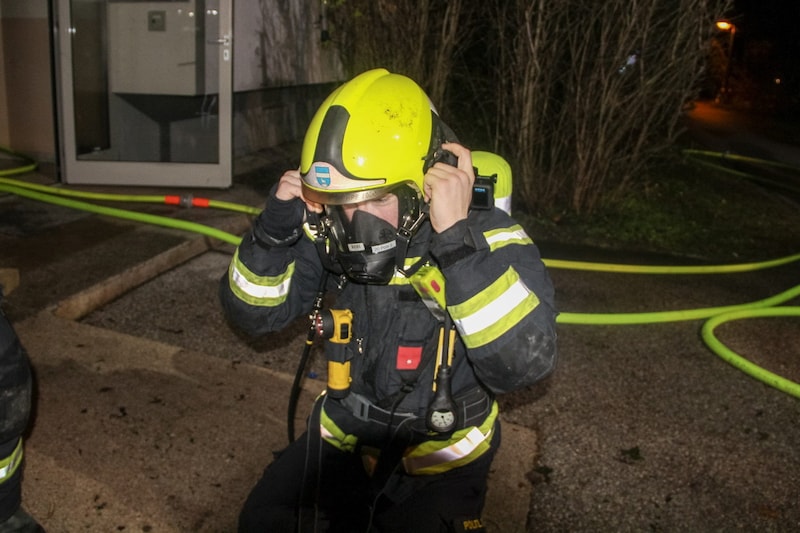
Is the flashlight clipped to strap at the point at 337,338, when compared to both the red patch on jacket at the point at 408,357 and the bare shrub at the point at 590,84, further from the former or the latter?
the bare shrub at the point at 590,84

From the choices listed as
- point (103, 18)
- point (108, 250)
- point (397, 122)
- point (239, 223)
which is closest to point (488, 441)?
point (397, 122)

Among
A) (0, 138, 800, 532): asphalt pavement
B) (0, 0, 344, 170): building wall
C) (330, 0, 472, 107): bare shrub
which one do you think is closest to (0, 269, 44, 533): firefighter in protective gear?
(0, 138, 800, 532): asphalt pavement

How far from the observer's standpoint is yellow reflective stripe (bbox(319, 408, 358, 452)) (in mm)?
2502

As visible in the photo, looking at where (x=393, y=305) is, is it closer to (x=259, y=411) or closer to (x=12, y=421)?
(x=12, y=421)

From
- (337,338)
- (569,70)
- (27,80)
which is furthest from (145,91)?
(337,338)

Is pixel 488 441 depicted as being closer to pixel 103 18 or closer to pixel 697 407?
pixel 697 407

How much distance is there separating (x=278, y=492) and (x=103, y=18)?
6578 millimetres

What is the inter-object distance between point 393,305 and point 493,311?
0.38 meters

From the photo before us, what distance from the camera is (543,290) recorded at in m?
2.21

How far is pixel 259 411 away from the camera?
11.5 feet

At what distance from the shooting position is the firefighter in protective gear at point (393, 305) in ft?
6.88

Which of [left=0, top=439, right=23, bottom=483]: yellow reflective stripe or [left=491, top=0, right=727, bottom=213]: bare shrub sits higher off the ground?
[left=491, top=0, right=727, bottom=213]: bare shrub

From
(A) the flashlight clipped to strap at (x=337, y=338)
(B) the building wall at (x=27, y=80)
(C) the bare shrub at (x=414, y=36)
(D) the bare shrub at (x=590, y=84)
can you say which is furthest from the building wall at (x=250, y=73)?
(A) the flashlight clipped to strap at (x=337, y=338)

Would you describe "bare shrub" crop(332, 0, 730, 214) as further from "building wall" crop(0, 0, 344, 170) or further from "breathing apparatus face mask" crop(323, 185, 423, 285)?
"breathing apparatus face mask" crop(323, 185, 423, 285)
